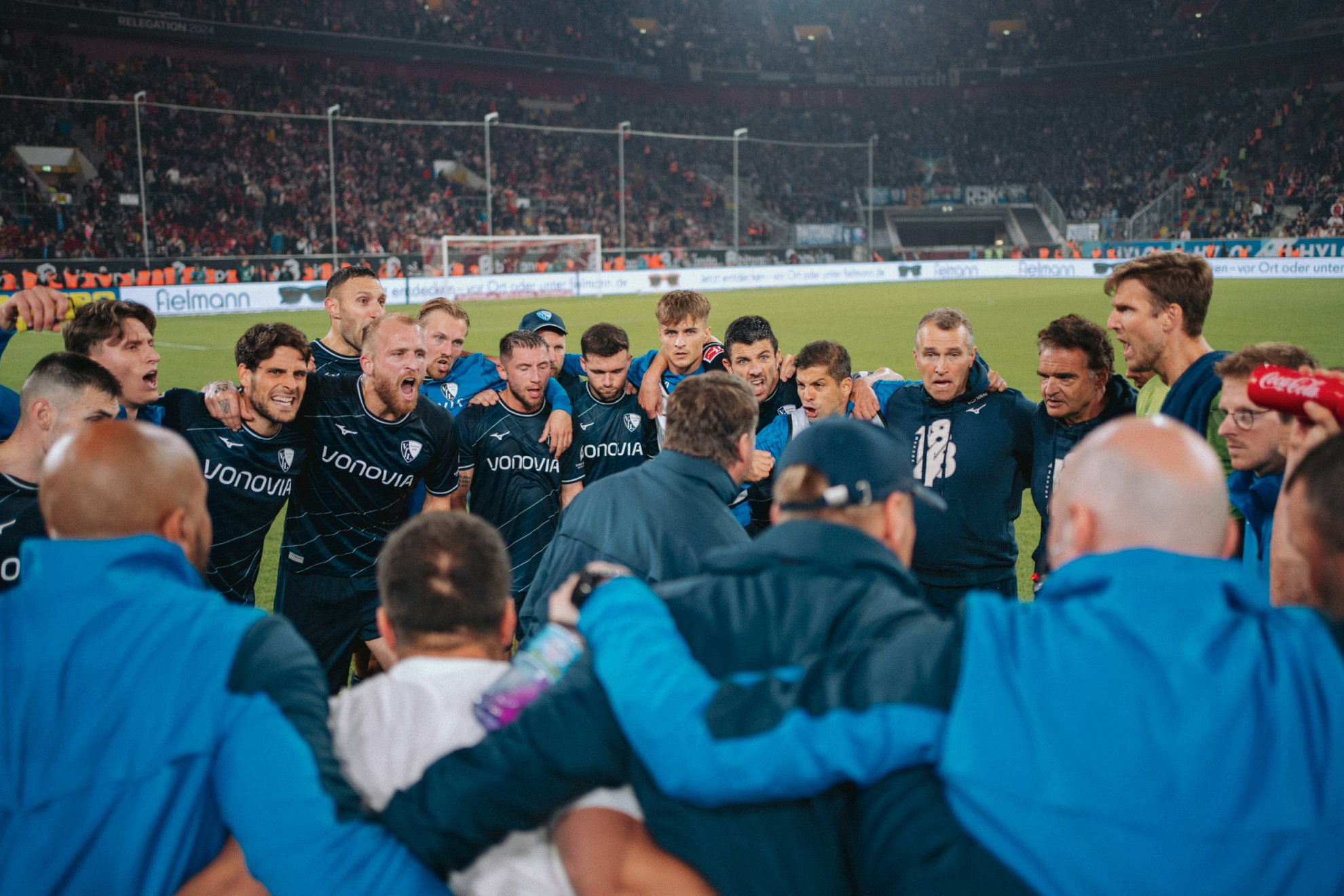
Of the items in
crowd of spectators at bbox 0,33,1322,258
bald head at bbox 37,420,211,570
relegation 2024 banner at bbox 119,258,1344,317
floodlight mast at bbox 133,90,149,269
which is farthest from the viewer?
crowd of spectators at bbox 0,33,1322,258

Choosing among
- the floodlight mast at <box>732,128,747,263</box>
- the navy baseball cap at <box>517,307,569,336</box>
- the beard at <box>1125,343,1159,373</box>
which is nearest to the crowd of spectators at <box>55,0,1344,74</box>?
the floodlight mast at <box>732,128,747,263</box>

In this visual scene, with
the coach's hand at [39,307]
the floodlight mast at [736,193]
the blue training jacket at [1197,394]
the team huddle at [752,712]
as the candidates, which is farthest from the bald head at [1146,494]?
the floodlight mast at [736,193]

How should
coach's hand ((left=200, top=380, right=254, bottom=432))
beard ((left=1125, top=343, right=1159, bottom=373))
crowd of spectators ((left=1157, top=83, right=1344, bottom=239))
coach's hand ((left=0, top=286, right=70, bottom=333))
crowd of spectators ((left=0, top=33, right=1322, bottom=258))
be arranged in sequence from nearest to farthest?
coach's hand ((left=0, top=286, right=70, bottom=333))
beard ((left=1125, top=343, right=1159, bottom=373))
coach's hand ((left=200, top=380, right=254, bottom=432))
crowd of spectators ((left=0, top=33, right=1322, bottom=258))
crowd of spectators ((left=1157, top=83, right=1344, bottom=239))

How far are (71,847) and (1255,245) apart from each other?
1776 inches

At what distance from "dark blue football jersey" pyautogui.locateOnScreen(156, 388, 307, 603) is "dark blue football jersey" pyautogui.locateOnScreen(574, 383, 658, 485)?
1703 mm

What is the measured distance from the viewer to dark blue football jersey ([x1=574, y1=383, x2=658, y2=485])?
619cm

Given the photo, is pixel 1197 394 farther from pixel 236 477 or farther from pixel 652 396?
pixel 236 477

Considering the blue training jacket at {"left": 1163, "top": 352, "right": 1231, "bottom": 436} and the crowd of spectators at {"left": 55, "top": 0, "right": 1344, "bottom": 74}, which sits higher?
the crowd of spectators at {"left": 55, "top": 0, "right": 1344, "bottom": 74}

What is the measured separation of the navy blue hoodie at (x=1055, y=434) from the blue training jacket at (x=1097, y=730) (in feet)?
10.5

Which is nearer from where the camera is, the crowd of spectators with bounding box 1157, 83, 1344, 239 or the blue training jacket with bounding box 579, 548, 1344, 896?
the blue training jacket with bounding box 579, 548, 1344, 896

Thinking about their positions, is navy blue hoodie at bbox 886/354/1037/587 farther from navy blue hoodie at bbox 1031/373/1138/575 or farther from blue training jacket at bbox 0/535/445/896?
blue training jacket at bbox 0/535/445/896

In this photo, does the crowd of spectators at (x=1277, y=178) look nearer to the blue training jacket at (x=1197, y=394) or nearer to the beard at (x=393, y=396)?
the blue training jacket at (x=1197, y=394)

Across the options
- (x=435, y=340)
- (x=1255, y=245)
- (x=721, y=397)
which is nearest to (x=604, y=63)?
(x=1255, y=245)

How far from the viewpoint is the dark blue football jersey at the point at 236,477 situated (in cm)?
499
